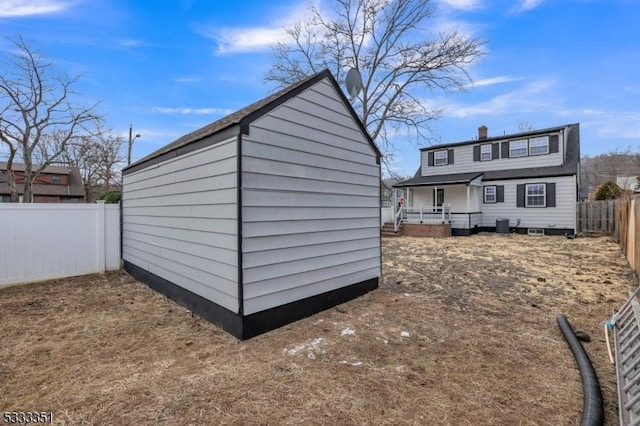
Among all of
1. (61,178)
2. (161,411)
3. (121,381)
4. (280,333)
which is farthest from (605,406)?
(61,178)

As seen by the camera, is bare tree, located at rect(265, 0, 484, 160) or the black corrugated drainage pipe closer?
the black corrugated drainage pipe

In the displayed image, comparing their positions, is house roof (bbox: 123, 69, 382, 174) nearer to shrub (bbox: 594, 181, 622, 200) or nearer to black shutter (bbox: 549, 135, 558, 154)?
black shutter (bbox: 549, 135, 558, 154)

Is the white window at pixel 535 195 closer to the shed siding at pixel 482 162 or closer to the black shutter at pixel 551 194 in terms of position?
the black shutter at pixel 551 194

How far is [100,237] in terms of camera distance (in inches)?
263

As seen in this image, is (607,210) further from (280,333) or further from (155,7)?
(155,7)

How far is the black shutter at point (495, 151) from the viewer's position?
1639 centimetres

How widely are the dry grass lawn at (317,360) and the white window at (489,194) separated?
11387 millimetres

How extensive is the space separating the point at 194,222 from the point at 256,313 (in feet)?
5.00

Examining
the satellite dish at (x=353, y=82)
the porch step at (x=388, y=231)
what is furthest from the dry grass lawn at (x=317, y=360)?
the porch step at (x=388, y=231)

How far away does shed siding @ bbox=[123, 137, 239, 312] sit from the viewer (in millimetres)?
3453

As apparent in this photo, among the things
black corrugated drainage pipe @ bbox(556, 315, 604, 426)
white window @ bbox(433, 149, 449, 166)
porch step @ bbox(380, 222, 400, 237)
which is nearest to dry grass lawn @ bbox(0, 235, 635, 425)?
black corrugated drainage pipe @ bbox(556, 315, 604, 426)

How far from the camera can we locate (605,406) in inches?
89.2

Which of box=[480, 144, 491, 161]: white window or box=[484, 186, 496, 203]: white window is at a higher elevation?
box=[480, 144, 491, 161]: white window

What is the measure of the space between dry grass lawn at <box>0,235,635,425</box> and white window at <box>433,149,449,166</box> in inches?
532
